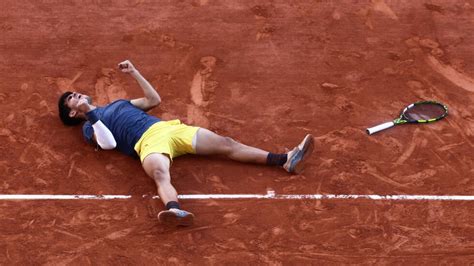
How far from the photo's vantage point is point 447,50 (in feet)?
32.6

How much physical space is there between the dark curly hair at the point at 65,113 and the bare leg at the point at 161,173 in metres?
1.23

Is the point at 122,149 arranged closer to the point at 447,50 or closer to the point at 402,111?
the point at 402,111

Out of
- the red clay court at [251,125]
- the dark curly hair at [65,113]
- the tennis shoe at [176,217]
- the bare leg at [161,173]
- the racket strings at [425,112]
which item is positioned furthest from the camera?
the racket strings at [425,112]

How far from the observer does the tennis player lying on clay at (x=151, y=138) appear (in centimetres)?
775

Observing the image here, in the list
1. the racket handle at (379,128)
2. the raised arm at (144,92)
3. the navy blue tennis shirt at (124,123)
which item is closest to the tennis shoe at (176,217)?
the navy blue tennis shirt at (124,123)

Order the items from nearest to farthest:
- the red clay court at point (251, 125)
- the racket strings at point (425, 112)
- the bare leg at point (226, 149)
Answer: the red clay court at point (251, 125), the bare leg at point (226, 149), the racket strings at point (425, 112)

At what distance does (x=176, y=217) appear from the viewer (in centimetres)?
706

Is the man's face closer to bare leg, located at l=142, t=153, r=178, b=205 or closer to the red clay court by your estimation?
the red clay court

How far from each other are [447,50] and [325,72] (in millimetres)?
1783

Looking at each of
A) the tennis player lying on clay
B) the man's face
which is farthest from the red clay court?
the man's face

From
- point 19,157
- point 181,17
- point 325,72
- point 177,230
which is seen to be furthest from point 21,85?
point 325,72

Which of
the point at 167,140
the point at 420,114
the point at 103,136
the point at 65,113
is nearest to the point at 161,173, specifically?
the point at 167,140

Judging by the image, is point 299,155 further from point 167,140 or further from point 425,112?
point 425,112

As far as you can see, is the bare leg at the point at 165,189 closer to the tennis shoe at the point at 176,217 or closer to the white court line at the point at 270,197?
the tennis shoe at the point at 176,217
